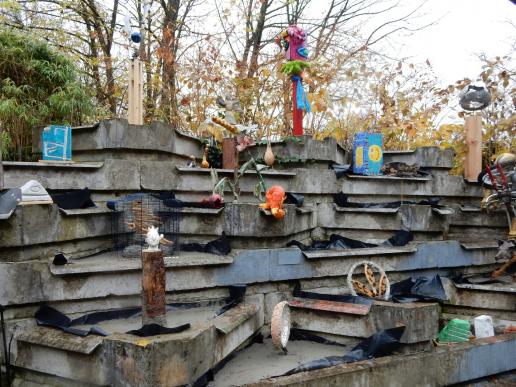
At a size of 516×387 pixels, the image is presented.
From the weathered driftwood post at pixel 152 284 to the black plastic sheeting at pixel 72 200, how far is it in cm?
184

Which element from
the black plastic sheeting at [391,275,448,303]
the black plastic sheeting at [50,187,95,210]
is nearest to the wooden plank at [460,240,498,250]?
the black plastic sheeting at [391,275,448,303]

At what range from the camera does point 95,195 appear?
229 inches

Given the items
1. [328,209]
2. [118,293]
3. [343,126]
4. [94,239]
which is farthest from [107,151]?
[343,126]

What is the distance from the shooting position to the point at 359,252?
5.66m

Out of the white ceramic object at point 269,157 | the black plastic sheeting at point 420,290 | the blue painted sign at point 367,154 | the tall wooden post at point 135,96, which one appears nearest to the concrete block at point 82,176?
the tall wooden post at point 135,96

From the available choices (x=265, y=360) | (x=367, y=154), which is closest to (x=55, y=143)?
(x=265, y=360)

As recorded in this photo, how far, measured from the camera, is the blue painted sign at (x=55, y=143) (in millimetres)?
5953

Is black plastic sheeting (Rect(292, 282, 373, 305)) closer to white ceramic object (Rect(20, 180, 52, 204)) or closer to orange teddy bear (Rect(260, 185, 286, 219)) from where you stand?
orange teddy bear (Rect(260, 185, 286, 219))

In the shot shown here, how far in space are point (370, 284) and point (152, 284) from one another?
9.36 feet

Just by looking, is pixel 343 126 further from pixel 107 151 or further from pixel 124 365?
pixel 124 365

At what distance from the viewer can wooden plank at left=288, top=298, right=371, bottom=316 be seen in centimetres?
461

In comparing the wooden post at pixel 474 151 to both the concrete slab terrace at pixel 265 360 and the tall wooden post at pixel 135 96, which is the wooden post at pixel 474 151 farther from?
the tall wooden post at pixel 135 96

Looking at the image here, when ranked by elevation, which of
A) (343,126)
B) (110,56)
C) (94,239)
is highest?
(110,56)

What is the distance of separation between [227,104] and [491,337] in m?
4.53
